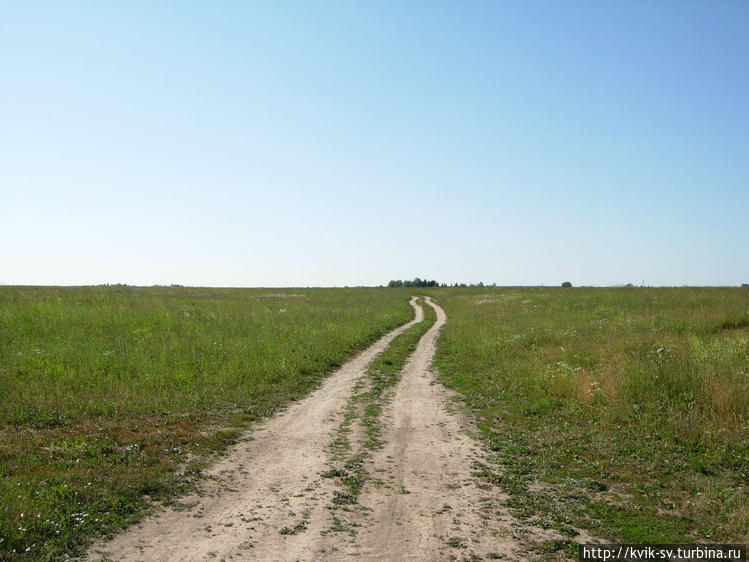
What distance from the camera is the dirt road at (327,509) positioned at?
594 centimetres

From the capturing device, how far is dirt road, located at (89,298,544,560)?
5.94 m

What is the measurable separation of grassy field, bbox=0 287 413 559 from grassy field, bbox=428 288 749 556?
5533mm

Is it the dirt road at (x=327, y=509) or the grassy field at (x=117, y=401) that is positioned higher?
the grassy field at (x=117, y=401)

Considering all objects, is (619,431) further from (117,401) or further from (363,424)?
(117,401)

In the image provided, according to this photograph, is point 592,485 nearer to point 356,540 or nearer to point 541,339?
point 356,540

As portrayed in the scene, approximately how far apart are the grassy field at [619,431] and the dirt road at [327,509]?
0.75m

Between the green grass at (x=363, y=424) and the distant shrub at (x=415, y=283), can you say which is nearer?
the green grass at (x=363, y=424)

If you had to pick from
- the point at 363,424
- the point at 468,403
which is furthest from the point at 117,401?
the point at 468,403

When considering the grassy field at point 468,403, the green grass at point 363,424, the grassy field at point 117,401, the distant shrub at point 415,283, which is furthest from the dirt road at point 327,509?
the distant shrub at point 415,283

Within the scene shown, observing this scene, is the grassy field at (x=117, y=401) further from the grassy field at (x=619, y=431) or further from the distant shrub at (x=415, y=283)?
the distant shrub at (x=415, y=283)

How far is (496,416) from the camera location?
1252cm

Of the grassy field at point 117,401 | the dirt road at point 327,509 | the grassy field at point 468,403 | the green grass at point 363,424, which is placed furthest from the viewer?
the green grass at point 363,424

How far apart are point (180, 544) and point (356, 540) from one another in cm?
216

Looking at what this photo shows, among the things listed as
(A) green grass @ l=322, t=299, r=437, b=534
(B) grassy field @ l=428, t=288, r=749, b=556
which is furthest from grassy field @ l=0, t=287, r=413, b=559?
(B) grassy field @ l=428, t=288, r=749, b=556
